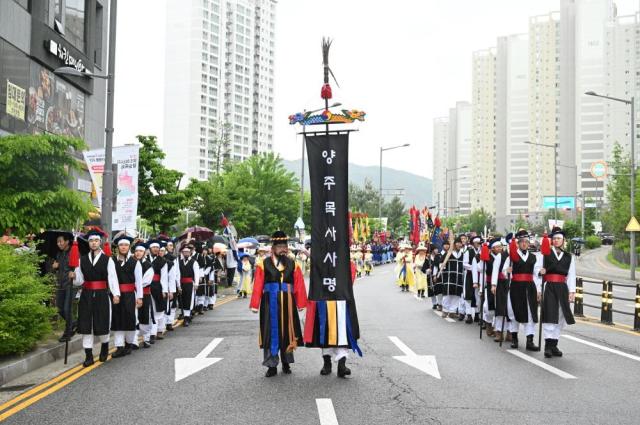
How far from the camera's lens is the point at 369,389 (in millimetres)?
8023

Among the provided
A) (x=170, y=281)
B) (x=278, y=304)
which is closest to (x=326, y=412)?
(x=278, y=304)

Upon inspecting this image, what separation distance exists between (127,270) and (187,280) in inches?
176

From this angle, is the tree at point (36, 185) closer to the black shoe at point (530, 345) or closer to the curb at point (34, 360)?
the curb at point (34, 360)

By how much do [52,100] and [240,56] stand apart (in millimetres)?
117962

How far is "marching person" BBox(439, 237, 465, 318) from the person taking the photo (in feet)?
54.6

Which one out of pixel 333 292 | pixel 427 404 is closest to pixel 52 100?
pixel 333 292

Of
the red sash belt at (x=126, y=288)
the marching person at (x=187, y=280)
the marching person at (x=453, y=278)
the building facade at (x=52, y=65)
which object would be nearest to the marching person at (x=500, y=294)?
the marching person at (x=453, y=278)

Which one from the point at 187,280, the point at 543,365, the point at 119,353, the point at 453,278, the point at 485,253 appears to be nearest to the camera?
the point at 543,365

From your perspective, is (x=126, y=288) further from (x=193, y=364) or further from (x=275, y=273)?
(x=275, y=273)

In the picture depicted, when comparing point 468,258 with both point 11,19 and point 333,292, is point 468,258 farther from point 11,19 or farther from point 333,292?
point 11,19

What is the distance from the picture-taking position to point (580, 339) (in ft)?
41.9

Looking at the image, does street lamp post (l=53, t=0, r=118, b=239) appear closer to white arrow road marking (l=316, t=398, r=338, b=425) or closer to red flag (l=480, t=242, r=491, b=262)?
red flag (l=480, t=242, r=491, b=262)

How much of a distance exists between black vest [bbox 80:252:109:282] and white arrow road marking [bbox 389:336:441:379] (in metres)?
4.63

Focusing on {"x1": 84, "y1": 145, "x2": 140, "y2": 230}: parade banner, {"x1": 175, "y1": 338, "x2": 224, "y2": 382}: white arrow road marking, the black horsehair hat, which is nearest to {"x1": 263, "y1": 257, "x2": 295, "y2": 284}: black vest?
the black horsehair hat
